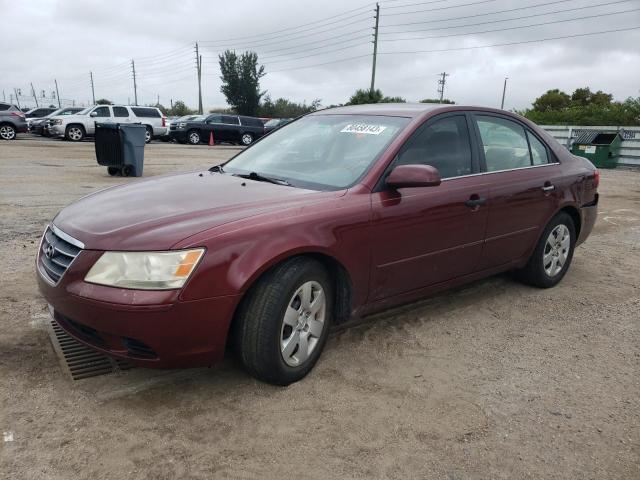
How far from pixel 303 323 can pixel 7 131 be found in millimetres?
23826

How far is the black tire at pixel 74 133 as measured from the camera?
2369 cm

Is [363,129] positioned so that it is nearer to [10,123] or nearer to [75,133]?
[10,123]

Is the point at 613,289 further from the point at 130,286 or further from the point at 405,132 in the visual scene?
the point at 130,286

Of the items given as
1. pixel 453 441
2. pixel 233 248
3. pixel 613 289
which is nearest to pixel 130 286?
pixel 233 248

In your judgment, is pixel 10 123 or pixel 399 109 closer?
pixel 399 109

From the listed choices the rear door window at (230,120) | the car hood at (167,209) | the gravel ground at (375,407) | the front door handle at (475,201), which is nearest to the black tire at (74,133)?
the rear door window at (230,120)

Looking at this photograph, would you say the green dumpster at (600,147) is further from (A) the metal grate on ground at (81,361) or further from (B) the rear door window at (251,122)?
(A) the metal grate on ground at (81,361)

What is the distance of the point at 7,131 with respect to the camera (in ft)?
73.3

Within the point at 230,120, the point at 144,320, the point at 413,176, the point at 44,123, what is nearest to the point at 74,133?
the point at 44,123

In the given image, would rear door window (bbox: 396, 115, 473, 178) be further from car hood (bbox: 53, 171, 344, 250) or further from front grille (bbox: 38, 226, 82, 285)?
front grille (bbox: 38, 226, 82, 285)

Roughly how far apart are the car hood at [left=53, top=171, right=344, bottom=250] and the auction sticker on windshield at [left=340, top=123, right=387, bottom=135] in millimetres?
737

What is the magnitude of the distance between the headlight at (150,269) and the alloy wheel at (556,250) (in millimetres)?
3371

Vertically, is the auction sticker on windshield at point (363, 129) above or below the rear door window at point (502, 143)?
above

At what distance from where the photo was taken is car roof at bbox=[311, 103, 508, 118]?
3781mm
